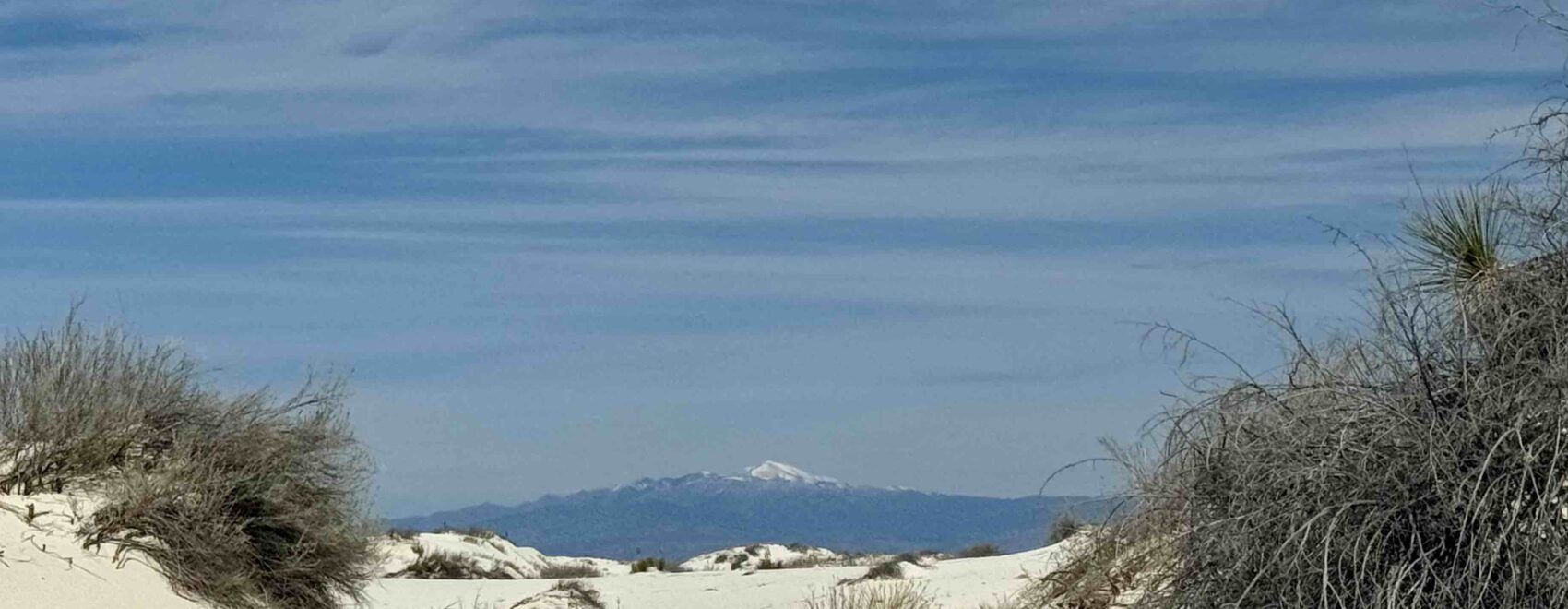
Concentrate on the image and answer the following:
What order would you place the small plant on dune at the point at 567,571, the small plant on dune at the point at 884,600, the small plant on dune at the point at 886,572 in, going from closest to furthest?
1. the small plant on dune at the point at 884,600
2. the small plant on dune at the point at 886,572
3. the small plant on dune at the point at 567,571

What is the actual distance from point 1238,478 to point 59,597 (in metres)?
9.32

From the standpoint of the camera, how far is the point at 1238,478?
34.0ft

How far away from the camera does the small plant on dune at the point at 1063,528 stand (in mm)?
18469

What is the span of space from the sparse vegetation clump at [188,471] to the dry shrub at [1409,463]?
29.6ft

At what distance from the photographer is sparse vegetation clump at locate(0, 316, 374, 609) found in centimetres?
1555

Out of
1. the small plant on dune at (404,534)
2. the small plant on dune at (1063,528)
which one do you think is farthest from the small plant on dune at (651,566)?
the small plant on dune at (1063,528)

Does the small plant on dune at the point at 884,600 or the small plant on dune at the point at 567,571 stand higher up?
the small plant on dune at the point at 567,571

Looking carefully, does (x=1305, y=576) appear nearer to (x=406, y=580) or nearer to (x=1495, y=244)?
(x=1495, y=244)

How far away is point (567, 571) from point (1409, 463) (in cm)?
2844

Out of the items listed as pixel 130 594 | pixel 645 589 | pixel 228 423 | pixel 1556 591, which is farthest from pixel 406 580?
pixel 1556 591

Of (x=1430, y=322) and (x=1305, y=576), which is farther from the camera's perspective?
(x=1430, y=322)

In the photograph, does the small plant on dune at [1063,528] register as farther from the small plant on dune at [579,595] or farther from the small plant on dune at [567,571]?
the small plant on dune at [567,571]

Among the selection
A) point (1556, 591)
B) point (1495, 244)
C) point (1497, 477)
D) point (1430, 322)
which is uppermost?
point (1495, 244)

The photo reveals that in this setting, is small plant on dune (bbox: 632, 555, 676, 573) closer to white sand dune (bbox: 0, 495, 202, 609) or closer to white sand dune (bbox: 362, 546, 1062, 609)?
white sand dune (bbox: 362, 546, 1062, 609)
